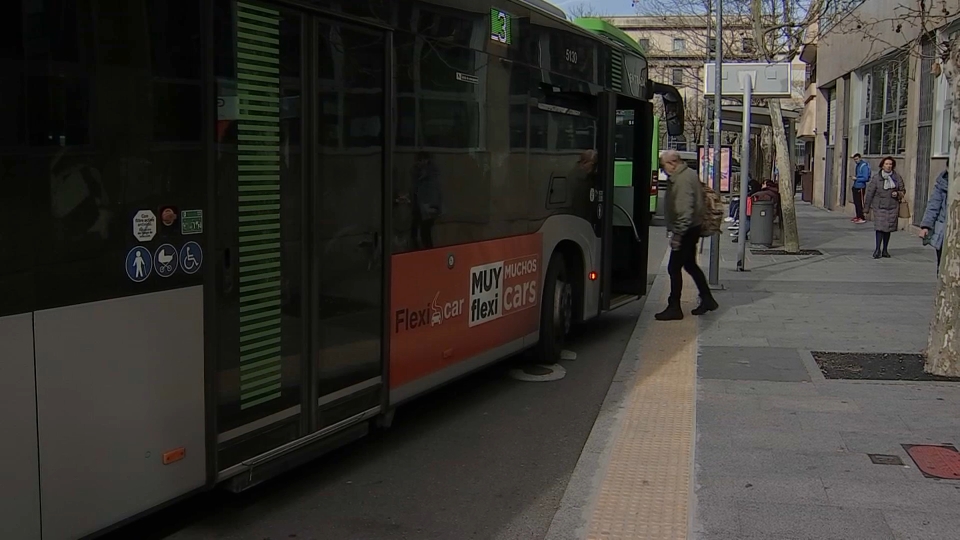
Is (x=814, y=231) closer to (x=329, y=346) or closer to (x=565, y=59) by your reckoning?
(x=565, y=59)

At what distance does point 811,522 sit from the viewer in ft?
15.5

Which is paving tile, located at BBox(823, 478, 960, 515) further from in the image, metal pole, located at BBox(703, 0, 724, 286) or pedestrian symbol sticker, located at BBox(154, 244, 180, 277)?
metal pole, located at BBox(703, 0, 724, 286)

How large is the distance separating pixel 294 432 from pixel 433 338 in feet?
5.00

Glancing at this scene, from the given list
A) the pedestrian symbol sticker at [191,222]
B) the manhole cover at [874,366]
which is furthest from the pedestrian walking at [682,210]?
the pedestrian symbol sticker at [191,222]

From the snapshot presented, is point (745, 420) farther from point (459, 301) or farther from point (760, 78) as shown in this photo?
point (760, 78)

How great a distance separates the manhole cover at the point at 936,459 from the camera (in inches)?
213

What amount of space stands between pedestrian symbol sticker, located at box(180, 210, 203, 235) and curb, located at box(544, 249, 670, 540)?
219 cm

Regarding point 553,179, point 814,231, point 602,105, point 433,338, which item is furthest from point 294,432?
point 814,231

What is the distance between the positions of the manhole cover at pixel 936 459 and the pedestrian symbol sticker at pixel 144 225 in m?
4.28

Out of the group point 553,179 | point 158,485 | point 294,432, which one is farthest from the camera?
point 553,179

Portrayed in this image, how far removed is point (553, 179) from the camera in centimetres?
819

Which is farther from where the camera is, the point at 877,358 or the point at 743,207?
the point at 743,207

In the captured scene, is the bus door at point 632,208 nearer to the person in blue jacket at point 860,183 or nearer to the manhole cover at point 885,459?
the manhole cover at point 885,459

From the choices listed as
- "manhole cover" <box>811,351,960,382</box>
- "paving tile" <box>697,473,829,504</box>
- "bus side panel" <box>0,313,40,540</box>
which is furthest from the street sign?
"bus side panel" <box>0,313,40,540</box>
